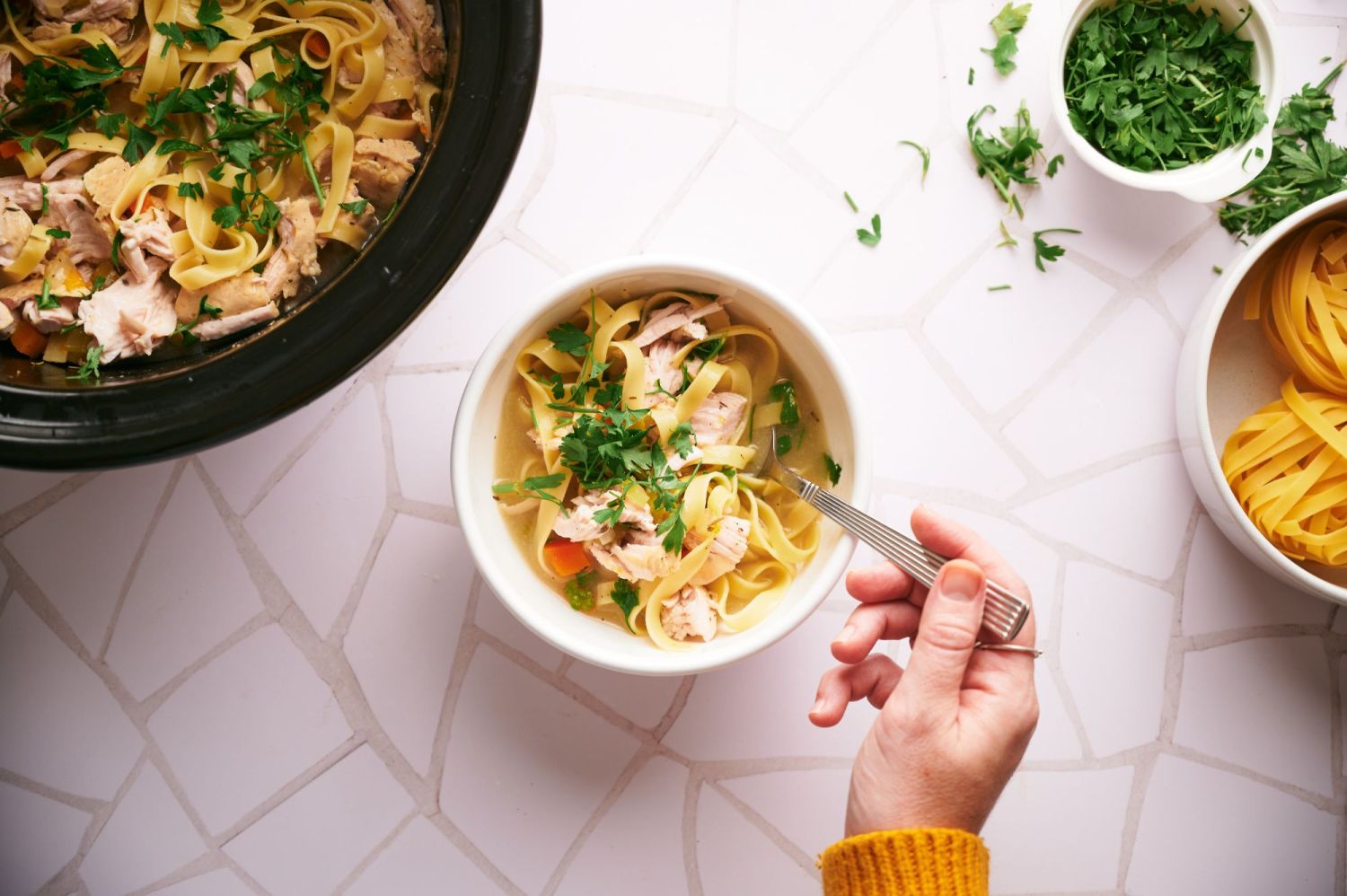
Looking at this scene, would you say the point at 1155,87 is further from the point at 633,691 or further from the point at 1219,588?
the point at 633,691

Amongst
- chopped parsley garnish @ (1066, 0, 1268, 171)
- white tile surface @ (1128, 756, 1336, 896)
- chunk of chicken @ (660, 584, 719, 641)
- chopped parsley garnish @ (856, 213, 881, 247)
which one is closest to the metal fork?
chunk of chicken @ (660, 584, 719, 641)

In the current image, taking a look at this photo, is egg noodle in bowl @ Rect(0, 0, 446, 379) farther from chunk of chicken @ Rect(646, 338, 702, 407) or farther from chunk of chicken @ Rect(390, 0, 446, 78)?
chunk of chicken @ Rect(646, 338, 702, 407)

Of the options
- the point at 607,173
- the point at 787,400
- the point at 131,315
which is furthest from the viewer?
the point at 607,173

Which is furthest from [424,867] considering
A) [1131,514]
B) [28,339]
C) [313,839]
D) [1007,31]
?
[1007,31]

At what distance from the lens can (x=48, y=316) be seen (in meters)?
1.28

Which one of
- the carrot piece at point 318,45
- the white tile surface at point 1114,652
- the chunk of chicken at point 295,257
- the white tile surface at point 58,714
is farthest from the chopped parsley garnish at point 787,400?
the white tile surface at point 58,714

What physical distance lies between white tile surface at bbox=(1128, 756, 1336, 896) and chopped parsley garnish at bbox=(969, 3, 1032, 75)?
124cm

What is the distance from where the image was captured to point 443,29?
131cm

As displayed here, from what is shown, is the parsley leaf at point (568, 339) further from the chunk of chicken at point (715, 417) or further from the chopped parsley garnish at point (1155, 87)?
the chopped parsley garnish at point (1155, 87)

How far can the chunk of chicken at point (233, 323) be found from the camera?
1.30m

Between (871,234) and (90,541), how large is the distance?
1.42 m

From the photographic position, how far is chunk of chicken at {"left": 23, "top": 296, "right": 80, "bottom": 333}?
128 cm

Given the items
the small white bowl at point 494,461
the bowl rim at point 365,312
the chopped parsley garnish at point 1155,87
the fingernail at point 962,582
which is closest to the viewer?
the bowl rim at point 365,312

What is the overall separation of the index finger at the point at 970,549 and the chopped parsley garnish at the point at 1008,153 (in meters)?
0.62
